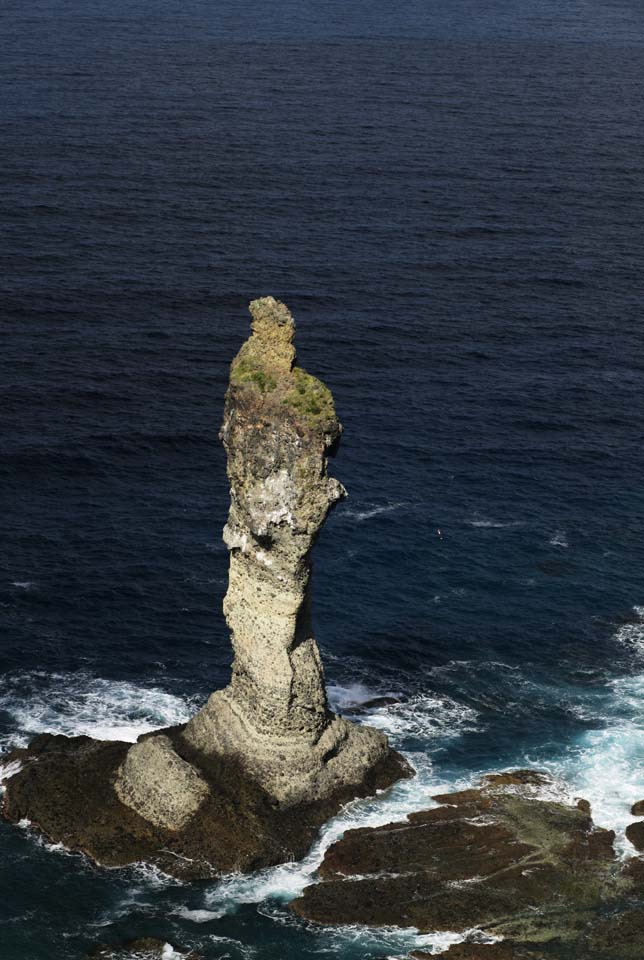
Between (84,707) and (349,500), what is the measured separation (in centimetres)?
3587

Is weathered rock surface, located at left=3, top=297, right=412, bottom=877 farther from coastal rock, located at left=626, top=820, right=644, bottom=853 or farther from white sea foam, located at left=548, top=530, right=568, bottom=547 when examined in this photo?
white sea foam, located at left=548, top=530, right=568, bottom=547

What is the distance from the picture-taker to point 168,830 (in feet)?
315

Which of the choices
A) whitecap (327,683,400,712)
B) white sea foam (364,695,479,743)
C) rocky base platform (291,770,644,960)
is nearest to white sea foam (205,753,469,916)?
rocky base platform (291,770,644,960)

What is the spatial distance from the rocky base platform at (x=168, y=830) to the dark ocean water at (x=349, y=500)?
1456 mm

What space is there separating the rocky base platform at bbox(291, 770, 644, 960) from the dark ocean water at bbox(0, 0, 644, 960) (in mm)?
1835

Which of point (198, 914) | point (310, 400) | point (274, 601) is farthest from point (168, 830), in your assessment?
point (310, 400)

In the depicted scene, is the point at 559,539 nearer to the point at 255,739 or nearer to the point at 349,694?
the point at 349,694

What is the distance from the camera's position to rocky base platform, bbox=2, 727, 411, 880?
94.6 meters

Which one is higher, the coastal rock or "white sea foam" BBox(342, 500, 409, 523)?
"white sea foam" BBox(342, 500, 409, 523)

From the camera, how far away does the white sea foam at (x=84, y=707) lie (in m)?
107

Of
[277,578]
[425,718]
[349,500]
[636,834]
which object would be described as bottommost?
[636,834]

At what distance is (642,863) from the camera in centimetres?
9400

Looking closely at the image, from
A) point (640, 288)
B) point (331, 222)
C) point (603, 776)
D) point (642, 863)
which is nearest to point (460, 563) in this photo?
point (603, 776)

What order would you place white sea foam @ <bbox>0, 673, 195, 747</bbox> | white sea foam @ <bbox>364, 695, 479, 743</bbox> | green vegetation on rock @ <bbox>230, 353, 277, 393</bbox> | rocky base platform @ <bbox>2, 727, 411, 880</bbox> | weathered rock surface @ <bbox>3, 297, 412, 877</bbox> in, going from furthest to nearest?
white sea foam @ <bbox>364, 695, 479, 743</bbox>
white sea foam @ <bbox>0, 673, 195, 747</bbox>
rocky base platform @ <bbox>2, 727, 411, 880</bbox>
weathered rock surface @ <bbox>3, 297, 412, 877</bbox>
green vegetation on rock @ <bbox>230, 353, 277, 393</bbox>
